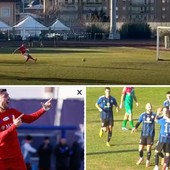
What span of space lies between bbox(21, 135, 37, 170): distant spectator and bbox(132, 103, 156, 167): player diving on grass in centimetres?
137

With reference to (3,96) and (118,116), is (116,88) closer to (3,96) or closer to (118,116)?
(118,116)

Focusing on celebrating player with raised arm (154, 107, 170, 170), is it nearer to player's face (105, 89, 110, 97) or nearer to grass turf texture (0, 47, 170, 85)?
player's face (105, 89, 110, 97)

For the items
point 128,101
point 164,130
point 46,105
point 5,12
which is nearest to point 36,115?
point 46,105

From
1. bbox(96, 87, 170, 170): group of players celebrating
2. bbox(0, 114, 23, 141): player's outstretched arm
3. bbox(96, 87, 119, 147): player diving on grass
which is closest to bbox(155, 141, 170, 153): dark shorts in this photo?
bbox(96, 87, 170, 170): group of players celebrating

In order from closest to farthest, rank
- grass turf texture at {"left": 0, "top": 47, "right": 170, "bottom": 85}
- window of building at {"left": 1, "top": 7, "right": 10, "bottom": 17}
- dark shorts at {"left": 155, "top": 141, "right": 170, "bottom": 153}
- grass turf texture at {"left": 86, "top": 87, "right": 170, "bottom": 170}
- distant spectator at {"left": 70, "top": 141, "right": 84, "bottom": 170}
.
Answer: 1. distant spectator at {"left": 70, "top": 141, "right": 84, "bottom": 170}
2. grass turf texture at {"left": 86, "top": 87, "right": 170, "bottom": 170}
3. dark shorts at {"left": 155, "top": 141, "right": 170, "bottom": 153}
4. grass turf texture at {"left": 0, "top": 47, "right": 170, "bottom": 85}
5. window of building at {"left": 1, "top": 7, "right": 10, "bottom": 17}

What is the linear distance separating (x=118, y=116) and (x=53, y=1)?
10776cm

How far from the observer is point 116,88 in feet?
27.0

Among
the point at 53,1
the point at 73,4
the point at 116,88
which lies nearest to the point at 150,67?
the point at 116,88

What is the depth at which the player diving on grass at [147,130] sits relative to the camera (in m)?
8.16

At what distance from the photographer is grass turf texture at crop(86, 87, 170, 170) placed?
7977 millimetres

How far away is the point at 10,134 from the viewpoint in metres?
7.35

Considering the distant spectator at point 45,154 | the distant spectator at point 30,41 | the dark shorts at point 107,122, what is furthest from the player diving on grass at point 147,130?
the distant spectator at point 30,41

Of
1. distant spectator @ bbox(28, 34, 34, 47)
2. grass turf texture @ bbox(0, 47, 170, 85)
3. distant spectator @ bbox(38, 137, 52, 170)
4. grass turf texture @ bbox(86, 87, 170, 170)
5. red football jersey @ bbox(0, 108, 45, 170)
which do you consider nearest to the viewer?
distant spectator @ bbox(38, 137, 52, 170)

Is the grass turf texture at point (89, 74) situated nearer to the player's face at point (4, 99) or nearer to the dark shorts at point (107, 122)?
the dark shorts at point (107, 122)
